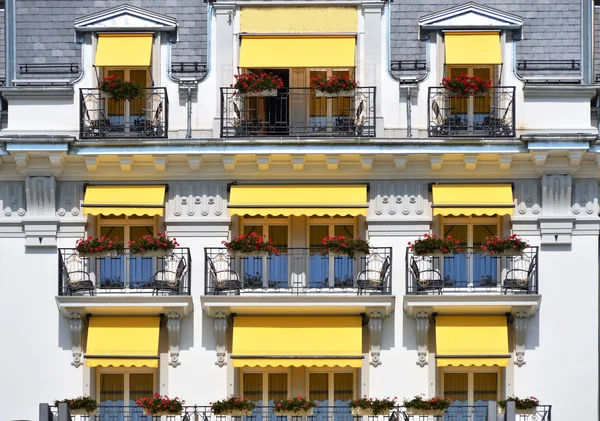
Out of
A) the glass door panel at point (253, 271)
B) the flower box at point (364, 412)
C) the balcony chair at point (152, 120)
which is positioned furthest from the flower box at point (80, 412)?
the balcony chair at point (152, 120)

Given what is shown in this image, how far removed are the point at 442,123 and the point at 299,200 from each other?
10.7 feet

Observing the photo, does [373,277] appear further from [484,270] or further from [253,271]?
[253,271]

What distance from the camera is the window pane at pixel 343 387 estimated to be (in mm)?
42406

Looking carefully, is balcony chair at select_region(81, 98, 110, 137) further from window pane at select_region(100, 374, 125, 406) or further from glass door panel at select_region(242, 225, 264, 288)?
window pane at select_region(100, 374, 125, 406)

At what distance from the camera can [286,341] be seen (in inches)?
1644

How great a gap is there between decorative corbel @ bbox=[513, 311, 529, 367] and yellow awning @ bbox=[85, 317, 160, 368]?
23.3 ft

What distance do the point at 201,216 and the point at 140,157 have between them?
1708 mm

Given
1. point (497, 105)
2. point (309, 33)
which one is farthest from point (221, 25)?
point (497, 105)

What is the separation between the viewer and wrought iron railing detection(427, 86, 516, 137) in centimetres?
4241

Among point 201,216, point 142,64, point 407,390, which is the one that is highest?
point 142,64

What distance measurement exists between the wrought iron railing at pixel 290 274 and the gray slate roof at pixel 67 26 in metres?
4.29

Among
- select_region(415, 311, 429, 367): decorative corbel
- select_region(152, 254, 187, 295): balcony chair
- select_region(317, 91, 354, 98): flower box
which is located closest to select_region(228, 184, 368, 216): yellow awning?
select_region(152, 254, 187, 295): balcony chair

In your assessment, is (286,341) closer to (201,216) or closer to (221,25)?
(201,216)

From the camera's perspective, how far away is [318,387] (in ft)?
140
